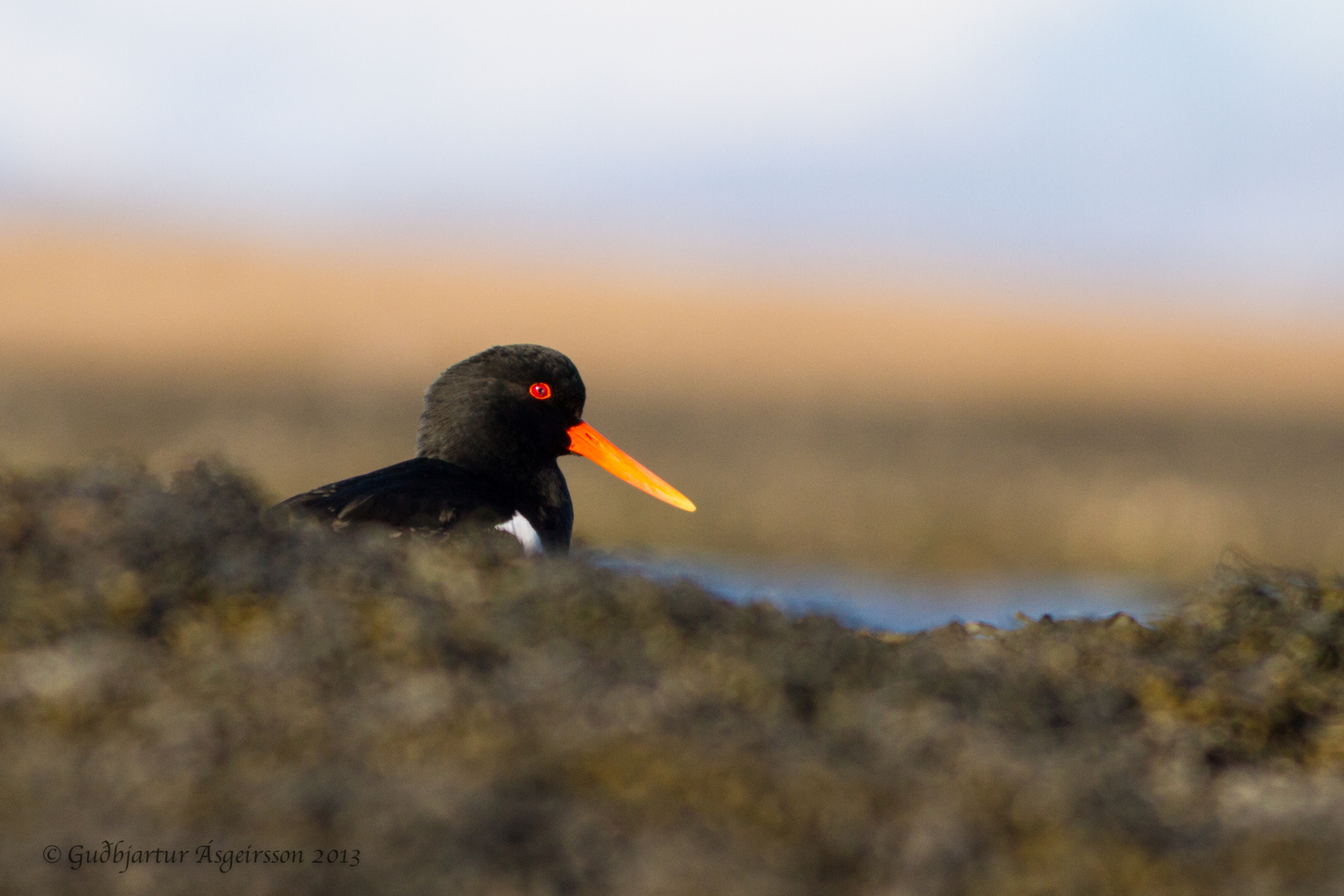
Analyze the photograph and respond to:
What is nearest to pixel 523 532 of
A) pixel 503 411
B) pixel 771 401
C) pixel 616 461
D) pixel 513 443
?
pixel 513 443

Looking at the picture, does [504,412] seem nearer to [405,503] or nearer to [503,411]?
[503,411]

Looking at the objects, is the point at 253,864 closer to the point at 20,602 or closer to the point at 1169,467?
the point at 20,602

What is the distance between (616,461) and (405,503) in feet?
6.61

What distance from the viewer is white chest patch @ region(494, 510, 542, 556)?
5.43m

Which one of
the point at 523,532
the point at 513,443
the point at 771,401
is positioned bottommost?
the point at 771,401

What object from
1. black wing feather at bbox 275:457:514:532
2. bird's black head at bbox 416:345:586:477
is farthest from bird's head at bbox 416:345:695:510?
black wing feather at bbox 275:457:514:532

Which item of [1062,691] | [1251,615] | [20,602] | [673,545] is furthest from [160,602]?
[673,545]

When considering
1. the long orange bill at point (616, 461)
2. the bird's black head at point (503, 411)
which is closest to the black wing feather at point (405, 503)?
the bird's black head at point (503, 411)

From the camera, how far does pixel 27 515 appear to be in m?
3.68

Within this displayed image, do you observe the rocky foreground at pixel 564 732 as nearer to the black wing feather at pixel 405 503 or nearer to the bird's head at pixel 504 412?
the black wing feather at pixel 405 503

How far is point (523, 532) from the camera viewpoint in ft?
18.4

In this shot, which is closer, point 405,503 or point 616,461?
point 405,503

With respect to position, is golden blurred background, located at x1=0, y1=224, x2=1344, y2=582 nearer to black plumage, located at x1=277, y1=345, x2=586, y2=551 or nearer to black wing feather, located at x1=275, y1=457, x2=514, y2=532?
black wing feather, located at x1=275, y1=457, x2=514, y2=532

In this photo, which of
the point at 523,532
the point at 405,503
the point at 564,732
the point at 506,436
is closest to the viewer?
the point at 564,732
